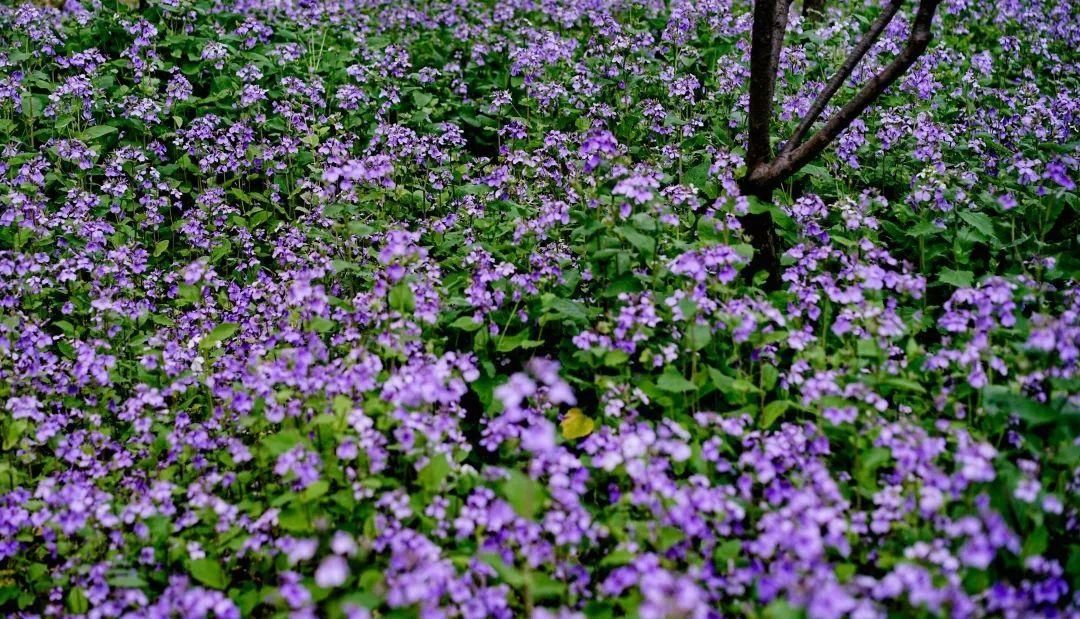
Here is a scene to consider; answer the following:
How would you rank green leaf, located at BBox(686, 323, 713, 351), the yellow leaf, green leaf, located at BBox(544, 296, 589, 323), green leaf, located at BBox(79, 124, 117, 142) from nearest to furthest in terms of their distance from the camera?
green leaf, located at BBox(686, 323, 713, 351) → the yellow leaf → green leaf, located at BBox(544, 296, 589, 323) → green leaf, located at BBox(79, 124, 117, 142)

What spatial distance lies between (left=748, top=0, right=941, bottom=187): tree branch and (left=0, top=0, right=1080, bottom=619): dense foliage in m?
0.23

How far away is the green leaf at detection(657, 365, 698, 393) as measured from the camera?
377cm

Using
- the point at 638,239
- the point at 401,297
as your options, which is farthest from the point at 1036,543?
the point at 401,297

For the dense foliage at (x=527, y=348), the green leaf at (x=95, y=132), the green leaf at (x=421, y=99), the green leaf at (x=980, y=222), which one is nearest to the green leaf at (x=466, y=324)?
the dense foliage at (x=527, y=348)

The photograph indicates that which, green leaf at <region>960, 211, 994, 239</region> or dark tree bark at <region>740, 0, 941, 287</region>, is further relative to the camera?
green leaf at <region>960, 211, 994, 239</region>

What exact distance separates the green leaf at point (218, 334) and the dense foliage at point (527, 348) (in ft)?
0.19

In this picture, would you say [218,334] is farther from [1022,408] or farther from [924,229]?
[924,229]

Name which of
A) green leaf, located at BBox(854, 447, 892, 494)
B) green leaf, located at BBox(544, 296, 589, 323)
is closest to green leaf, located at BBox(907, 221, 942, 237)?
green leaf, located at BBox(854, 447, 892, 494)

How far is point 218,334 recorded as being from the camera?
436 centimetres

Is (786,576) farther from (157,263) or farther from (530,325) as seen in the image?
(157,263)

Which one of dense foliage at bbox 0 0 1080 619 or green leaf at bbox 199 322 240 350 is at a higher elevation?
dense foliage at bbox 0 0 1080 619

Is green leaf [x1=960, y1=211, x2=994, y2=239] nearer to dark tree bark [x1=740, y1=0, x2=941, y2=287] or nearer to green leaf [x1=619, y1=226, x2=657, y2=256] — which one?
dark tree bark [x1=740, y1=0, x2=941, y2=287]

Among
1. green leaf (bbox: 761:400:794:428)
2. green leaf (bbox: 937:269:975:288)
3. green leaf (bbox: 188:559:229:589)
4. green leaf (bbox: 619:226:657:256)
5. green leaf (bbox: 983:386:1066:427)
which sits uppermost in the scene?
green leaf (bbox: 937:269:975:288)

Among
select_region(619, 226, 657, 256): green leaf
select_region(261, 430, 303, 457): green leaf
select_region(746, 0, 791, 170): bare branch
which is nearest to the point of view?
select_region(261, 430, 303, 457): green leaf
